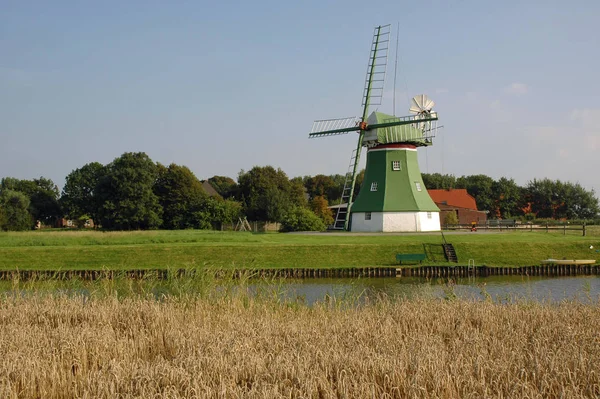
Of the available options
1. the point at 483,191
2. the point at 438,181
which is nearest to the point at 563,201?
the point at 483,191

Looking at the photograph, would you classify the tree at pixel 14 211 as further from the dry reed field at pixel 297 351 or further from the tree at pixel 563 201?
the tree at pixel 563 201

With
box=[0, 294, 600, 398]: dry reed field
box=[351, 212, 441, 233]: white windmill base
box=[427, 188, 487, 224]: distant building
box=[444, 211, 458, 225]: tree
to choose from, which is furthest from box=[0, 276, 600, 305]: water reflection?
box=[427, 188, 487, 224]: distant building

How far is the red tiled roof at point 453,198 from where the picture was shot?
240ft

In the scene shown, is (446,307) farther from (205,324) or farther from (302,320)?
(205,324)

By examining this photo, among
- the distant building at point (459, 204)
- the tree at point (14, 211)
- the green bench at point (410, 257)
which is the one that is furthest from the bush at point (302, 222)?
the tree at point (14, 211)

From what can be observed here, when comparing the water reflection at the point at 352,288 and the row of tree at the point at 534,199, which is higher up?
the row of tree at the point at 534,199

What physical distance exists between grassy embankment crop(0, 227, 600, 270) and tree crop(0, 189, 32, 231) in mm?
37991

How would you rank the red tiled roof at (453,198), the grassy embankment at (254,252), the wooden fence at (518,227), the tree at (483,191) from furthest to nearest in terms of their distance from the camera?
the tree at (483,191) → the red tiled roof at (453,198) → the wooden fence at (518,227) → the grassy embankment at (254,252)

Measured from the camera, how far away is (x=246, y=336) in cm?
817

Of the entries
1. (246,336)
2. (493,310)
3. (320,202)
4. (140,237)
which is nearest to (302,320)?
(246,336)

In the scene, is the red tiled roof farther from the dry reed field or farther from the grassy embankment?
the dry reed field

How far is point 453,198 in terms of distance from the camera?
7400 centimetres

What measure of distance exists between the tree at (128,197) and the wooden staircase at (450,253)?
37.0 meters

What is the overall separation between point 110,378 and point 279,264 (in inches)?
904
